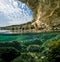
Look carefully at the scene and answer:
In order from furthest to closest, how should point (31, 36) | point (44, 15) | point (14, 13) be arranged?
point (14, 13)
point (44, 15)
point (31, 36)

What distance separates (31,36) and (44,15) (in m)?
0.96

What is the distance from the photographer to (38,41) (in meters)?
7.81

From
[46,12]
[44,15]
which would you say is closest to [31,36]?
[44,15]

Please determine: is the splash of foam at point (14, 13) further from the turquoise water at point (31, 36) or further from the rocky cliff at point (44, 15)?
the turquoise water at point (31, 36)

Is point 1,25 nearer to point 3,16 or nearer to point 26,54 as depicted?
point 3,16

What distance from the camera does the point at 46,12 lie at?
8031 mm

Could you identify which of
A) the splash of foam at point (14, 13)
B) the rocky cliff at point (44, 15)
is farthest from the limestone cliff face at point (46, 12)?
the splash of foam at point (14, 13)

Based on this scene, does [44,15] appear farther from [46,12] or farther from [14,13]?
[14,13]

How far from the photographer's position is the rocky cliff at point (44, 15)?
7.87 m

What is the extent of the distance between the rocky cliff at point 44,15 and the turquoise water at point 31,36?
7.7 inches

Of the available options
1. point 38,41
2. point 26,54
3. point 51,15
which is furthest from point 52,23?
point 26,54

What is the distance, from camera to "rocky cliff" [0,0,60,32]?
7.87 meters

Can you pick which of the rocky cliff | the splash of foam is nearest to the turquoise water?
the rocky cliff

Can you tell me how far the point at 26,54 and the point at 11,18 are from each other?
1.51 meters
